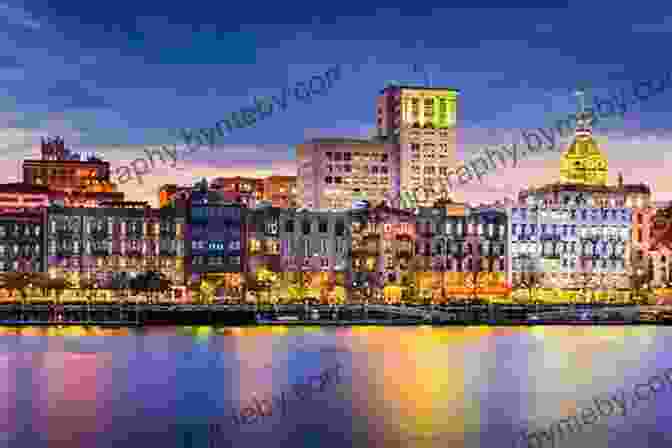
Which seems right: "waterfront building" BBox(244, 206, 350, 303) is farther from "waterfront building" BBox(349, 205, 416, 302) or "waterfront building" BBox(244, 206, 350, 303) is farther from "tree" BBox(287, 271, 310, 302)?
"waterfront building" BBox(349, 205, 416, 302)

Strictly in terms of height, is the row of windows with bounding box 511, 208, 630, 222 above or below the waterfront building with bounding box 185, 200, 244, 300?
above

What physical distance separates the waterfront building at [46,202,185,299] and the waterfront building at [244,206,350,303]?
728cm

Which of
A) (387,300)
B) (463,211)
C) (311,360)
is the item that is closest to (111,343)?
(311,360)

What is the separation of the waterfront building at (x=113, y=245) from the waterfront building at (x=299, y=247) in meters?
7.28

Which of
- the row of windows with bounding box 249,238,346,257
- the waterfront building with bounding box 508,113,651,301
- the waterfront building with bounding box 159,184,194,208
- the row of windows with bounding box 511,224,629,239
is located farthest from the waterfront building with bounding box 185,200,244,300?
the row of windows with bounding box 511,224,629,239

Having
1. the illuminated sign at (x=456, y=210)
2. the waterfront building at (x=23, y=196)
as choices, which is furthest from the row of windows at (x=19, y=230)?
the illuminated sign at (x=456, y=210)

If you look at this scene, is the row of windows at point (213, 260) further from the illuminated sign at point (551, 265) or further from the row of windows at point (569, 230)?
the illuminated sign at point (551, 265)

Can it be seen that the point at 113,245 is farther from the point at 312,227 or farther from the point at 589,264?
the point at 589,264

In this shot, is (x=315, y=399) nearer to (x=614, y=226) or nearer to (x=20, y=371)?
(x=20, y=371)

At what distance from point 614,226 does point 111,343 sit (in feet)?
247

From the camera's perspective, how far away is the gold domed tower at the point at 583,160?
19312 centimetres

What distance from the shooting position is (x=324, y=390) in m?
74.5

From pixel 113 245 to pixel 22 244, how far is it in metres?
8.45

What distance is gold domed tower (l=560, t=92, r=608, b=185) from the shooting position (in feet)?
634
